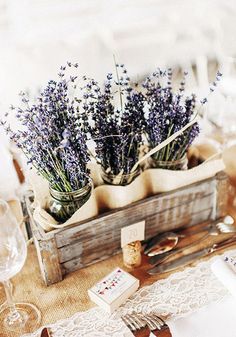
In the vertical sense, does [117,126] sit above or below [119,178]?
above

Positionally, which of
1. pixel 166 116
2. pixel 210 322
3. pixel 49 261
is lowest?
pixel 210 322

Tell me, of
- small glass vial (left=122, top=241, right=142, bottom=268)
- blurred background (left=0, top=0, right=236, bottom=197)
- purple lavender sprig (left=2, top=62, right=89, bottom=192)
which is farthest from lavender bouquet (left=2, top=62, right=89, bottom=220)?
blurred background (left=0, top=0, right=236, bottom=197)

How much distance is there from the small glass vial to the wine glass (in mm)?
253

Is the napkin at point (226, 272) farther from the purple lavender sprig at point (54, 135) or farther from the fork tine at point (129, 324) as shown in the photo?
the purple lavender sprig at point (54, 135)

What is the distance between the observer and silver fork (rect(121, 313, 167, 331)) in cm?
93

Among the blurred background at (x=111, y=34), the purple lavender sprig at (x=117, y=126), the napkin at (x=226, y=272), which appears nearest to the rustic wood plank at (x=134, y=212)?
the purple lavender sprig at (x=117, y=126)

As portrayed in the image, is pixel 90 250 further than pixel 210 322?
Yes

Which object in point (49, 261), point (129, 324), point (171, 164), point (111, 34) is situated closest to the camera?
point (129, 324)

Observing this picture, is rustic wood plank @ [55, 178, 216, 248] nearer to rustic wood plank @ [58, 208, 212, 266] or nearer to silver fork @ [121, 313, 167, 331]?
rustic wood plank @ [58, 208, 212, 266]

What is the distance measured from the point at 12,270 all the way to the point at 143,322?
317mm

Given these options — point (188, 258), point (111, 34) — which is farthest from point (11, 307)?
point (111, 34)

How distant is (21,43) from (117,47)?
30.5 inches

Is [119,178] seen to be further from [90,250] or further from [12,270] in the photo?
[12,270]

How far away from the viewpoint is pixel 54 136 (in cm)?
100
